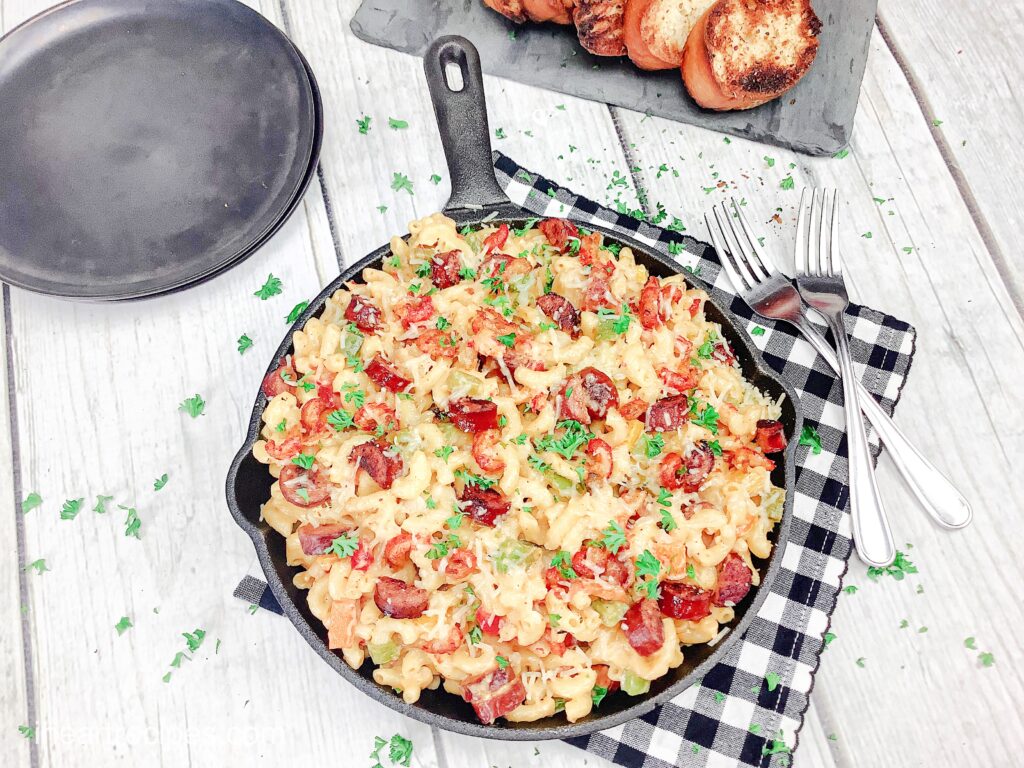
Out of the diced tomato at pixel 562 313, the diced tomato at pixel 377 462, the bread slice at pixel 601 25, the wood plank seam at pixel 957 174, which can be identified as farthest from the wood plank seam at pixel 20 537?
the wood plank seam at pixel 957 174

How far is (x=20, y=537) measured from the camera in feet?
10.8

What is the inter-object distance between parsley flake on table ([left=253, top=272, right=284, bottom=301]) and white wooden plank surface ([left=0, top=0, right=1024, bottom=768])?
0.13 ft

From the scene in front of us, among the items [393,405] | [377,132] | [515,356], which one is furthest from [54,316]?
[515,356]

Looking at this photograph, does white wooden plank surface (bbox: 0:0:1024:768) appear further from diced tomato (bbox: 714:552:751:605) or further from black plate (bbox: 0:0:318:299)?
diced tomato (bbox: 714:552:751:605)

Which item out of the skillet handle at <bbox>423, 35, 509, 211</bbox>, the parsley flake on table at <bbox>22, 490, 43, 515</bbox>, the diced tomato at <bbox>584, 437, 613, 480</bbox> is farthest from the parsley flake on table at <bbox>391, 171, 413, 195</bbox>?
the parsley flake on table at <bbox>22, 490, 43, 515</bbox>

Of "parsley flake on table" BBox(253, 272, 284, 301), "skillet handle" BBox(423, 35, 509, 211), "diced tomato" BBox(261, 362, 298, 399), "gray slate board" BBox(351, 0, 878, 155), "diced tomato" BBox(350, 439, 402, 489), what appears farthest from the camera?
"gray slate board" BBox(351, 0, 878, 155)

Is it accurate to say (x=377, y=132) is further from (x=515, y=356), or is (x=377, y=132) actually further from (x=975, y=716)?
(x=975, y=716)

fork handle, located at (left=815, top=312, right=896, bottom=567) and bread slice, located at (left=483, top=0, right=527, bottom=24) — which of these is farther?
bread slice, located at (left=483, top=0, right=527, bottom=24)

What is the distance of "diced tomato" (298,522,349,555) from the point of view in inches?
97.3

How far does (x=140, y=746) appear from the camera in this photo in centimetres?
306

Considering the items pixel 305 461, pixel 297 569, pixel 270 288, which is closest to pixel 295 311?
pixel 270 288

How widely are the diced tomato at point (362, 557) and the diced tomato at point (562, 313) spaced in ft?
2.88

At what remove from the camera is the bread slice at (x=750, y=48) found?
330 centimetres

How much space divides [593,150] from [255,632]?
7.66 feet
